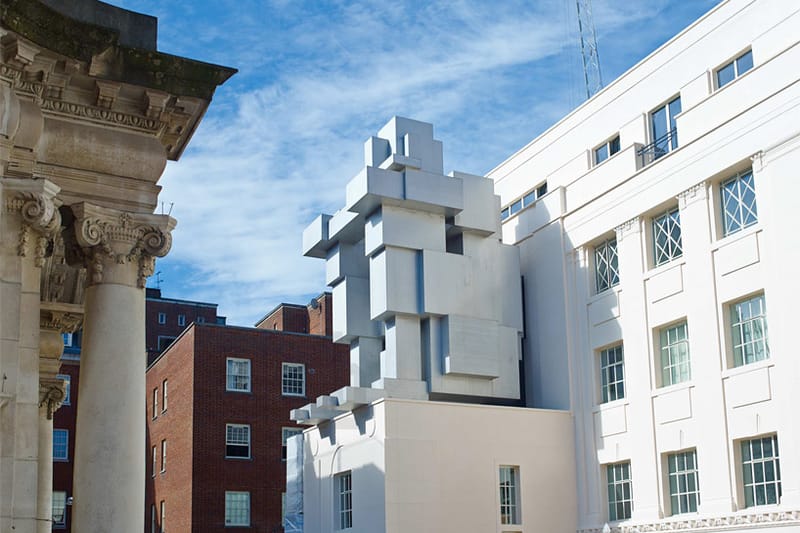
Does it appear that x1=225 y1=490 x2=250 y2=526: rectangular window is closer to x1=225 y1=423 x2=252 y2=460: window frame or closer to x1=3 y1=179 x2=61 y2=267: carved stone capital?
x1=225 y1=423 x2=252 y2=460: window frame

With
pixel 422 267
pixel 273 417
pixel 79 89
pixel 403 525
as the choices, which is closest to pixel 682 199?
pixel 422 267

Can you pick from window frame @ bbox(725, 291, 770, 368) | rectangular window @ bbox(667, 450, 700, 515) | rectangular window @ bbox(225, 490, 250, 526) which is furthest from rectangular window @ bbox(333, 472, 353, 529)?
rectangular window @ bbox(225, 490, 250, 526)

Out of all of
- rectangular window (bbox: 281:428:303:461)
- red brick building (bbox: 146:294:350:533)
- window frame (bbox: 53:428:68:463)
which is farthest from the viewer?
window frame (bbox: 53:428:68:463)

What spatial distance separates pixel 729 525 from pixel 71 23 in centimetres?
2421

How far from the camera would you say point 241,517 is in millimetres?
58562

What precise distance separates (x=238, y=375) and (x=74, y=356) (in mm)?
22353

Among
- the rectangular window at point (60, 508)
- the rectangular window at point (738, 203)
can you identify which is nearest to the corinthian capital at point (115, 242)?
the rectangular window at point (738, 203)

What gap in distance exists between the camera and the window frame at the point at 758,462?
2968 centimetres

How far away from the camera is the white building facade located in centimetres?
3022

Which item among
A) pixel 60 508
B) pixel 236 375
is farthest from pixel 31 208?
pixel 60 508

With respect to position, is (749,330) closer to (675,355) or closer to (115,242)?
(675,355)

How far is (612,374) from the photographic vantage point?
37500 millimetres

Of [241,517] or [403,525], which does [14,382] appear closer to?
[403,525]

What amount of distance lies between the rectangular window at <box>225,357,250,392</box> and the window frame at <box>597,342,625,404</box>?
28495 millimetres
